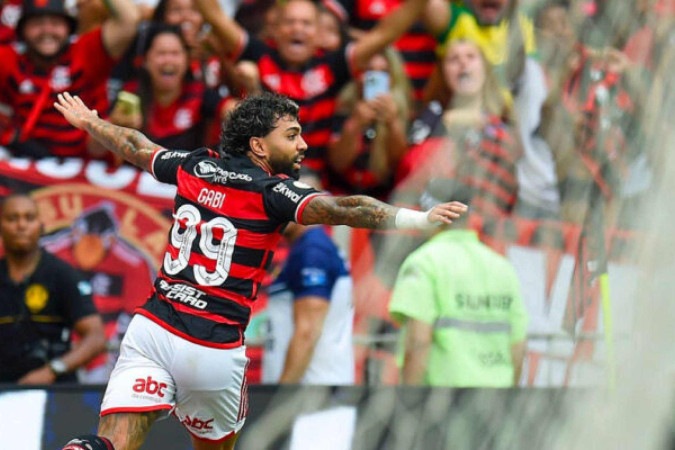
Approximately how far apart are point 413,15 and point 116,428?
3.94 metres

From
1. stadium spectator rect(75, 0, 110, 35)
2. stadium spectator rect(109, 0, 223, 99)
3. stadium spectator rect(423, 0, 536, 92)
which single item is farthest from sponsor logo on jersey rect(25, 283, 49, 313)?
stadium spectator rect(423, 0, 536, 92)

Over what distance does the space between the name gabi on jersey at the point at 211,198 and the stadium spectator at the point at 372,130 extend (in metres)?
2.61

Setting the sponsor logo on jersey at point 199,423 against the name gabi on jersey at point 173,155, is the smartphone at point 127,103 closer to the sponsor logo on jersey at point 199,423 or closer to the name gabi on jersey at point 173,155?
the name gabi on jersey at point 173,155

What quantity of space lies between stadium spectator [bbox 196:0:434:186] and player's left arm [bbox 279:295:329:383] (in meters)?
1.30

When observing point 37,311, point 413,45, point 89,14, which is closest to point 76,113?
point 37,311

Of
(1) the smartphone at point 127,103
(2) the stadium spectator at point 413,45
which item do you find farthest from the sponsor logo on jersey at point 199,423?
(2) the stadium spectator at point 413,45

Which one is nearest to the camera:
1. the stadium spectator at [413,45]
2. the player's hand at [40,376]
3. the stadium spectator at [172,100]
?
the player's hand at [40,376]

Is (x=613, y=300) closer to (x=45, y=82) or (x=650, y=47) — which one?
(x=650, y=47)

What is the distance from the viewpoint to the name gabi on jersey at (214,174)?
19.7 ft

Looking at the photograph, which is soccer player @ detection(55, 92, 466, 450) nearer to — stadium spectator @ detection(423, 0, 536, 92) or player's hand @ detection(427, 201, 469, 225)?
player's hand @ detection(427, 201, 469, 225)

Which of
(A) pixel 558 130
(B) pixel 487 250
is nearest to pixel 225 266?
(B) pixel 487 250

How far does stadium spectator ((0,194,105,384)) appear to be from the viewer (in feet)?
25.0

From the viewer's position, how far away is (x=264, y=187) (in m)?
5.92

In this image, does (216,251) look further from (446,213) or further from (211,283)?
(446,213)
